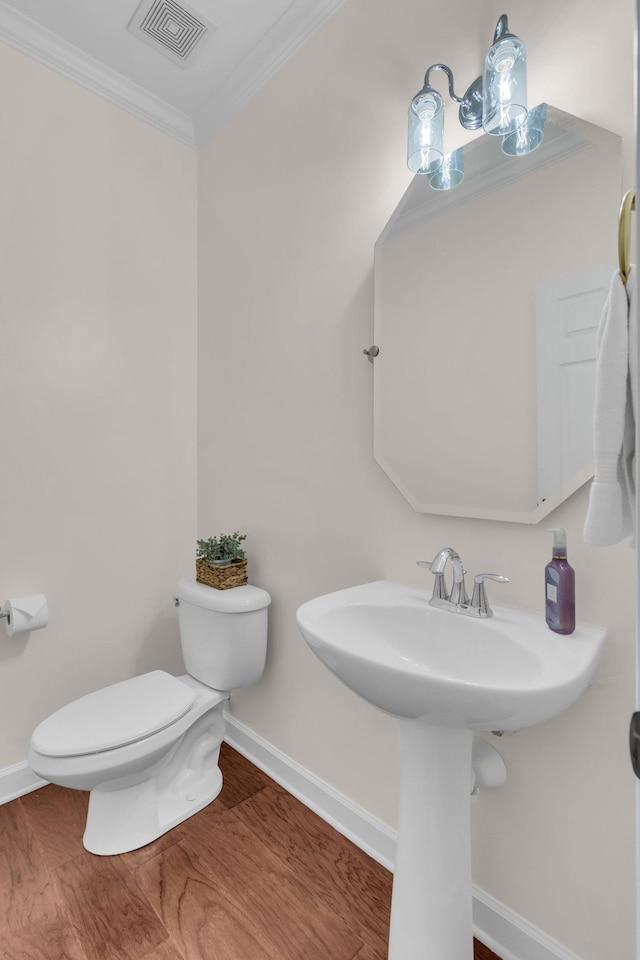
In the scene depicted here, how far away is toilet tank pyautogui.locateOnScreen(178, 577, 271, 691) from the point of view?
5.52 feet

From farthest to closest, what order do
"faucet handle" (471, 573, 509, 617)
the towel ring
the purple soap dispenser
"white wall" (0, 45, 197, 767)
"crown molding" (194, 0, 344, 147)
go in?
1. "white wall" (0, 45, 197, 767)
2. "crown molding" (194, 0, 344, 147)
3. "faucet handle" (471, 573, 509, 617)
4. the purple soap dispenser
5. the towel ring

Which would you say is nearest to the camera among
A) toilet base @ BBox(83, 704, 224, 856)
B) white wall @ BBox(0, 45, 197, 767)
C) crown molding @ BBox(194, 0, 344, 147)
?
toilet base @ BBox(83, 704, 224, 856)

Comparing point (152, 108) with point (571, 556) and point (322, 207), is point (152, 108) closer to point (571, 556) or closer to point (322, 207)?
point (322, 207)

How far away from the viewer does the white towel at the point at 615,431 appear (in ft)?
2.10

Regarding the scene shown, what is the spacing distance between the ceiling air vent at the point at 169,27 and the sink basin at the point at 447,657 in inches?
75.6

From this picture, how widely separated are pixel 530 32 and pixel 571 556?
3.74 ft

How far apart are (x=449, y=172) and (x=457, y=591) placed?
39.7 inches

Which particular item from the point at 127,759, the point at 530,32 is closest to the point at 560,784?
the point at 127,759

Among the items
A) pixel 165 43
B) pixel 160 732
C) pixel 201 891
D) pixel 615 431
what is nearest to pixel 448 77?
pixel 615 431

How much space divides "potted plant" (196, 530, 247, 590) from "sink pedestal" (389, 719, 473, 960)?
0.92 m

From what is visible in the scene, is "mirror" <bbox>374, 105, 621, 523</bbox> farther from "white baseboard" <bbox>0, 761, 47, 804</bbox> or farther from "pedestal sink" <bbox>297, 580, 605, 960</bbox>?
"white baseboard" <bbox>0, 761, 47, 804</bbox>

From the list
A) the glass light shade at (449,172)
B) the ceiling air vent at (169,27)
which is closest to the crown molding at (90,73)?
the ceiling air vent at (169,27)

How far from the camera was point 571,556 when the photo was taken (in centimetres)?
104

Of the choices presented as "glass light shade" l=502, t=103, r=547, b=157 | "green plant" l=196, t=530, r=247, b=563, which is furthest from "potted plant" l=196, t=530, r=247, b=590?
"glass light shade" l=502, t=103, r=547, b=157
